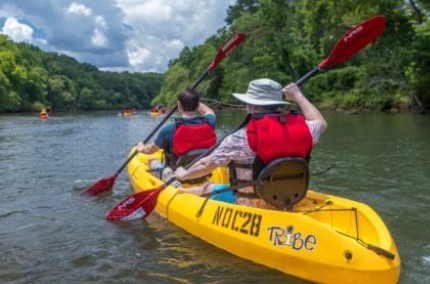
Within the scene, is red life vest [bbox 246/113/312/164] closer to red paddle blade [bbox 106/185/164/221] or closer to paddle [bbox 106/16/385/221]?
paddle [bbox 106/16/385/221]

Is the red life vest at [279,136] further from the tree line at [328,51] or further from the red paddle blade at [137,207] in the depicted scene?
the tree line at [328,51]

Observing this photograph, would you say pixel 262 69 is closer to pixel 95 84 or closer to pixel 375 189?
pixel 375 189

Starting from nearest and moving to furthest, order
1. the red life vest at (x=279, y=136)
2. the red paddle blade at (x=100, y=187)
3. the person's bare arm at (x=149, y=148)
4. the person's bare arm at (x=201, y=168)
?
1. the red life vest at (x=279, y=136)
2. the person's bare arm at (x=201, y=168)
3. the person's bare arm at (x=149, y=148)
4. the red paddle blade at (x=100, y=187)

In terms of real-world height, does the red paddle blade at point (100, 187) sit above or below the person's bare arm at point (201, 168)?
below

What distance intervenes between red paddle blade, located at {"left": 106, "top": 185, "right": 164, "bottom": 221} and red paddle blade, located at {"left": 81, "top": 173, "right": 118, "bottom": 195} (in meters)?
1.79

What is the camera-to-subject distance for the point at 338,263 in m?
3.66

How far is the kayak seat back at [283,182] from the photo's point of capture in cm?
403

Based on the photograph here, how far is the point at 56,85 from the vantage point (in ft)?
258

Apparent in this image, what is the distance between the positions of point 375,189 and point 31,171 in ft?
21.4

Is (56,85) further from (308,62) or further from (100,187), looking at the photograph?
(100,187)

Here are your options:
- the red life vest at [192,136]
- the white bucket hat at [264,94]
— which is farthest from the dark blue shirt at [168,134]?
the white bucket hat at [264,94]

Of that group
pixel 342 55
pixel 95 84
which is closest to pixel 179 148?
pixel 342 55

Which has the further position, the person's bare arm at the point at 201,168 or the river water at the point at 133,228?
the person's bare arm at the point at 201,168

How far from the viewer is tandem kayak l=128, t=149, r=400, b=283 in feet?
11.8
